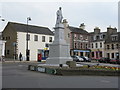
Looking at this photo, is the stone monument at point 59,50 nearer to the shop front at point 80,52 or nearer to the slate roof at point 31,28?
the slate roof at point 31,28

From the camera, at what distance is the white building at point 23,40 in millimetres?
46562

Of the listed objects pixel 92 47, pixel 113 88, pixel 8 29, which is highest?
pixel 8 29

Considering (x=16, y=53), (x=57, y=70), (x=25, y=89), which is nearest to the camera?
(x=25, y=89)

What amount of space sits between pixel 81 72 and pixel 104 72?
203 cm

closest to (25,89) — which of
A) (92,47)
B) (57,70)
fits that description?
(57,70)

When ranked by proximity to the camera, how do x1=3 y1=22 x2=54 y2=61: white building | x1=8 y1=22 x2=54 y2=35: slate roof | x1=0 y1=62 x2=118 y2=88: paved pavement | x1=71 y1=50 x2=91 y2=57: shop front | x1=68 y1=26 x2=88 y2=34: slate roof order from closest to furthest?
1. x1=0 y1=62 x2=118 y2=88: paved pavement
2. x1=3 y1=22 x2=54 y2=61: white building
3. x1=8 y1=22 x2=54 y2=35: slate roof
4. x1=71 y1=50 x2=91 y2=57: shop front
5. x1=68 y1=26 x2=88 y2=34: slate roof

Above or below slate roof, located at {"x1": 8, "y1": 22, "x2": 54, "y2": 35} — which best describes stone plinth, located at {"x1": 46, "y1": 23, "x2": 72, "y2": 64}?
below

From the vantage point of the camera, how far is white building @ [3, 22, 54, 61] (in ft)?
153

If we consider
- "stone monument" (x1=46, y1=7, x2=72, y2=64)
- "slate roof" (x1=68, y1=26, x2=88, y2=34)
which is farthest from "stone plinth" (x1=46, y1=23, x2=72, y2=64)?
"slate roof" (x1=68, y1=26, x2=88, y2=34)

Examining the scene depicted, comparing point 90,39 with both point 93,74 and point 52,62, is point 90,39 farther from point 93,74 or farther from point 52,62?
point 93,74

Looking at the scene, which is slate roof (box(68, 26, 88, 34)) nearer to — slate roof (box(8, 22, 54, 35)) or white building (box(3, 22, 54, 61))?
slate roof (box(8, 22, 54, 35))

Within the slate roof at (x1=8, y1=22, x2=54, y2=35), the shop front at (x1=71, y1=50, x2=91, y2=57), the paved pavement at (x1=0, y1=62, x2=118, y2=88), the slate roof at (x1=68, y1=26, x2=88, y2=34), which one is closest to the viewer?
the paved pavement at (x1=0, y1=62, x2=118, y2=88)

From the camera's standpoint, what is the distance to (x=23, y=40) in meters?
47.4

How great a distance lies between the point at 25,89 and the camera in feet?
31.2
